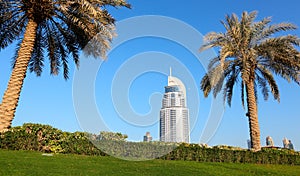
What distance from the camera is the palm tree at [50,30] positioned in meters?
12.6

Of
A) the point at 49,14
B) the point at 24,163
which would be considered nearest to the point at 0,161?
the point at 24,163

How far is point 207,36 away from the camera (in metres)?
17.4

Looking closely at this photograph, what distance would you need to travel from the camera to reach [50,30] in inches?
597

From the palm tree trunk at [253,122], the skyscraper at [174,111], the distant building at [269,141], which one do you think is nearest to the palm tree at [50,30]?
the skyscraper at [174,111]

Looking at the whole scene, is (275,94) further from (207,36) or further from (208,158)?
(208,158)

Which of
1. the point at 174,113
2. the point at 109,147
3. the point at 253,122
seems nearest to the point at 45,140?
the point at 109,147

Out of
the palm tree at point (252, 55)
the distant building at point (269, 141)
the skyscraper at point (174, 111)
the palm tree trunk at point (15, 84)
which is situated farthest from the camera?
the distant building at point (269, 141)

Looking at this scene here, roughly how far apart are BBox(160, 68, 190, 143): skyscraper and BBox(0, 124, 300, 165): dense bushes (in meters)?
2.24

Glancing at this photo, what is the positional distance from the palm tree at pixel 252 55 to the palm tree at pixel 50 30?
6.93 metres

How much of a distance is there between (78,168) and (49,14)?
8.54 meters

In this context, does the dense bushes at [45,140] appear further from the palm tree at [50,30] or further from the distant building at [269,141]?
the distant building at [269,141]

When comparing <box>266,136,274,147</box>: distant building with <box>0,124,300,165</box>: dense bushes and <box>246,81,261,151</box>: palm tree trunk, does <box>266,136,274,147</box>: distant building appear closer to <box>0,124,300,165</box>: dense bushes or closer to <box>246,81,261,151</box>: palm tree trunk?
<box>246,81,261,151</box>: palm tree trunk

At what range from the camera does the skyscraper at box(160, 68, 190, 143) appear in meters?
10.8

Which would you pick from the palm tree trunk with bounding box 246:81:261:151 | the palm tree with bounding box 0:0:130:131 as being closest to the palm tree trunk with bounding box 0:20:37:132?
the palm tree with bounding box 0:0:130:131
